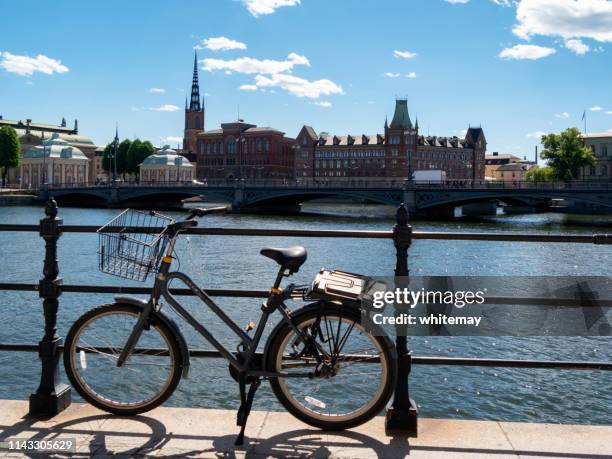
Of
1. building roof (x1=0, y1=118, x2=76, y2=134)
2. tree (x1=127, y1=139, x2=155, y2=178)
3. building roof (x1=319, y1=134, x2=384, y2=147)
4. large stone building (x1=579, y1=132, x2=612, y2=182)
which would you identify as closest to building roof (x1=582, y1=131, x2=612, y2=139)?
large stone building (x1=579, y1=132, x2=612, y2=182)

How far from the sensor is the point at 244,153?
130 m

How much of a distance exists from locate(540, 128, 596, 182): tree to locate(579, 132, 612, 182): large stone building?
43.6ft

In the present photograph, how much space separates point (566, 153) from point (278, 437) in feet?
276

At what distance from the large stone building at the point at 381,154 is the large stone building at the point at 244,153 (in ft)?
16.5

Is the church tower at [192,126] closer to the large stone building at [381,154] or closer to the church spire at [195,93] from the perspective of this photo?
the church spire at [195,93]

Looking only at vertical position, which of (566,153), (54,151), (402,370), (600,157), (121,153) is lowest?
(402,370)

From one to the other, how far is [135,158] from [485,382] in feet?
381

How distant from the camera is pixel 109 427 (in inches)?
143

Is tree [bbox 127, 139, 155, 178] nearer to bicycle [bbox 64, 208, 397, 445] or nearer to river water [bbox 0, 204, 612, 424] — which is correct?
river water [bbox 0, 204, 612, 424]

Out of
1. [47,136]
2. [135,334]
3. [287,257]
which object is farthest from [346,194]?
[47,136]

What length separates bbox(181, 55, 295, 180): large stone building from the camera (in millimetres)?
126875

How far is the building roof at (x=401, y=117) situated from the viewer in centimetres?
11650

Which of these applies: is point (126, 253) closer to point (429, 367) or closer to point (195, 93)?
point (429, 367)

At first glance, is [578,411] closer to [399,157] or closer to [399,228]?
[399,228]
